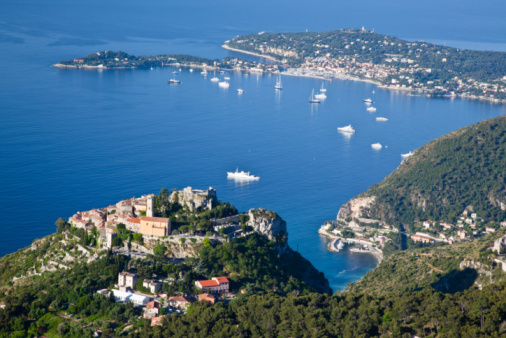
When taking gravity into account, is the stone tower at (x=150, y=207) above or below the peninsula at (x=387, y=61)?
below

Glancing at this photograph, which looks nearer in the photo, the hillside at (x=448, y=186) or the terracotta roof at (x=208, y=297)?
the terracotta roof at (x=208, y=297)

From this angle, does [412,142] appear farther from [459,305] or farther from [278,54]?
[278,54]

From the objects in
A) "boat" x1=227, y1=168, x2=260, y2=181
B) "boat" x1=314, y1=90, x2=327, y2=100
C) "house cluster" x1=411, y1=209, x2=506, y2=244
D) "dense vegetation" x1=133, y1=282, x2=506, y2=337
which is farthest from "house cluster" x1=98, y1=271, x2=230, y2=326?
"boat" x1=314, y1=90, x2=327, y2=100

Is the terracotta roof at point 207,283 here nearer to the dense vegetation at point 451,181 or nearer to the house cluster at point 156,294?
the house cluster at point 156,294

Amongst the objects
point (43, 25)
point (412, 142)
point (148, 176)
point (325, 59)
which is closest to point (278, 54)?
point (325, 59)

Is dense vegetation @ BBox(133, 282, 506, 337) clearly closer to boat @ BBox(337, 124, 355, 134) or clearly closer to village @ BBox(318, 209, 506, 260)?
village @ BBox(318, 209, 506, 260)

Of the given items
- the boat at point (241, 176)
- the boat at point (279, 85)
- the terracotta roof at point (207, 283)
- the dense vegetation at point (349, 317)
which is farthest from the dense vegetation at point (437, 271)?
the boat at point (279, 85)

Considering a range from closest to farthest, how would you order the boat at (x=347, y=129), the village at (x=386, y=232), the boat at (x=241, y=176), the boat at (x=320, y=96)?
the village at (x=386, y=232)
the boat at (x=241, y=176)
the boat at (x=347, y=129)
the boat at (x=320, y=96)
